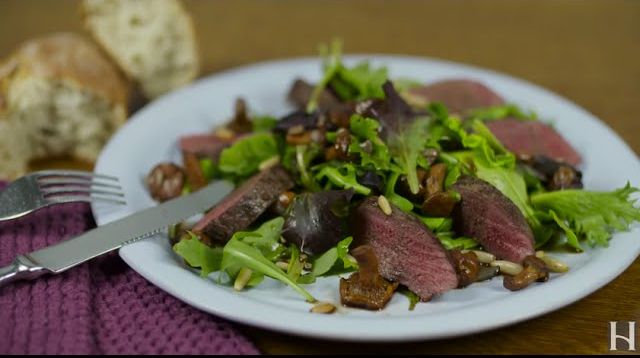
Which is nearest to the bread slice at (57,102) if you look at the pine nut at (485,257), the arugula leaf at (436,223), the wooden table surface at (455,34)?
the wooden table surface at (455,34)

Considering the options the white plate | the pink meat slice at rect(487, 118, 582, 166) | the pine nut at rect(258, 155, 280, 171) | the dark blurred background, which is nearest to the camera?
the white plate

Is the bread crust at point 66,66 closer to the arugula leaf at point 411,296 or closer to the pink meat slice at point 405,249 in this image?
the pink meat slice at point 405,249

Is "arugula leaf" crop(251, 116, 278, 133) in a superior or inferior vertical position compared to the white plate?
superior

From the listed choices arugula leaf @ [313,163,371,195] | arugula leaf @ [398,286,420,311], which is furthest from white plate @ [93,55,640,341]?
arugula leaf @ [313,163,371,195]

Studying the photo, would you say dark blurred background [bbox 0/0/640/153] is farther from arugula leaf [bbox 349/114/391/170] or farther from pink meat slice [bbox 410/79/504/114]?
arugula leaf [bbox 349/114/391/170]

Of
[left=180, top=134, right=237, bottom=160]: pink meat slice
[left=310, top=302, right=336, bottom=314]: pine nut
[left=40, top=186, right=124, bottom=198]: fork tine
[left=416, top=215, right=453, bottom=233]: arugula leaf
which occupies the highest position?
[left=40, top=186, right=124, bottom=198]: fork tine

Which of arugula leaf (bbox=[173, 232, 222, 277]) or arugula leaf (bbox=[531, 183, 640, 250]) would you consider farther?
arugula leaf (bbox=[531, 183, 640, 250])

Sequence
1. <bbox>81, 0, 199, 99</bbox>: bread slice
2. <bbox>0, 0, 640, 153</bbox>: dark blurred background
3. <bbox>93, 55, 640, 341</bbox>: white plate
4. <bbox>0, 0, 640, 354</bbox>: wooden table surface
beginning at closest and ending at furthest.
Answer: <bbox>93, 55, 640, 341</bbox>: white plate
<bbox>81, 0, 199, 99</bbox>: bread slice
<bbox>0, 0, 640, 354</bbox>: wooden table surface
<bbox>0, 0, 640, 153</bbox>: dark blurred background

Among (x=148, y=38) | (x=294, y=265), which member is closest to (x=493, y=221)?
(x=294, y=265)

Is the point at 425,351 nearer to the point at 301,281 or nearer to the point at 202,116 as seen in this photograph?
the point at 301,281
